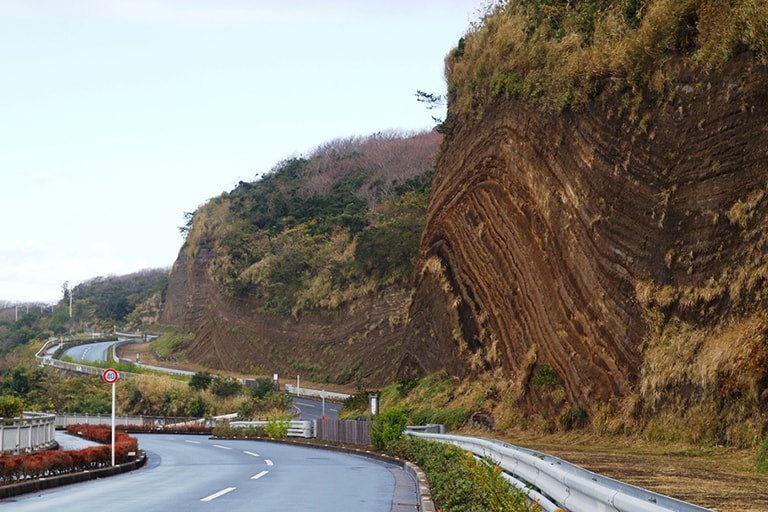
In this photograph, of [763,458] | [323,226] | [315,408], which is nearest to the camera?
[763,458]

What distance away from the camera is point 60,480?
20016 mm

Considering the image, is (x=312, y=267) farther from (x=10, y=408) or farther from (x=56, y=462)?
(x=56, y=462)

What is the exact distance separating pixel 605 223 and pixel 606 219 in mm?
124

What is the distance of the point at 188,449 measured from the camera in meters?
36.9

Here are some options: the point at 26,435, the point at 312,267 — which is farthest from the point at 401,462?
the point at 312,267

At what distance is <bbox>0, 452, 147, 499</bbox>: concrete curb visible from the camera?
685 inches

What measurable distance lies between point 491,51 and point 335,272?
1622 inches

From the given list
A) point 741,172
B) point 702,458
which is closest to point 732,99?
point 741,172

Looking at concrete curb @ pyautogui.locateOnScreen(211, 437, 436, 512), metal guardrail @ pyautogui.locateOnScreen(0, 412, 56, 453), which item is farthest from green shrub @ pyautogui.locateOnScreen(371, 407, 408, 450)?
metal guardrail @ pyautogui.locateOnScreen(0, 412, 56, 453)

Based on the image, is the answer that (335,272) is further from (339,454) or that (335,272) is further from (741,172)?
(741,172)

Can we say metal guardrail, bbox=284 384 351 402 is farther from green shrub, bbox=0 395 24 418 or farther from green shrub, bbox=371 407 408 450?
green shrub, bbox=371 407 408 450

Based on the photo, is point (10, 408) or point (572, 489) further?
point (10, 408)

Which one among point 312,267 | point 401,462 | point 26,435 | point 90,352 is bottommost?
point 401,462

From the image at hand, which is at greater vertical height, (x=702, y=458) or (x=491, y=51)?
(x=491, y=51)
